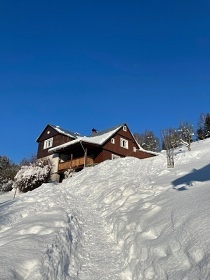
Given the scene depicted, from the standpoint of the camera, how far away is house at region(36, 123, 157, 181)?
30672 millimetres

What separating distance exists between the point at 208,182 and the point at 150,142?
57.4m

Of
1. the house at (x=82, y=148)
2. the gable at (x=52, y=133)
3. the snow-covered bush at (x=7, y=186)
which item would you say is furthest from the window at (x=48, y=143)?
the snow-covered bush at (x=7, y=186)

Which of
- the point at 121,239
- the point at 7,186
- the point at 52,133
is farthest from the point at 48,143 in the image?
the point at 121,239

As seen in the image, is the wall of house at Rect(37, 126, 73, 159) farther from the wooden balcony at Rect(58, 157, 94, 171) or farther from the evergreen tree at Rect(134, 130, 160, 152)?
the evergreen tree at Rect(134, 130, 160, 152)

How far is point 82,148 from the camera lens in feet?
104

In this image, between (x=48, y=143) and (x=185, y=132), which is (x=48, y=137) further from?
(x=185, y=132)

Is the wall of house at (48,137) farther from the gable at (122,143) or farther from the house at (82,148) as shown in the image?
the gable at (122,143)

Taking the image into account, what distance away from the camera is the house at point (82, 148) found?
101ft

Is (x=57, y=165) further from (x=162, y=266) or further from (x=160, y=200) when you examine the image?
(x=162, y=266)

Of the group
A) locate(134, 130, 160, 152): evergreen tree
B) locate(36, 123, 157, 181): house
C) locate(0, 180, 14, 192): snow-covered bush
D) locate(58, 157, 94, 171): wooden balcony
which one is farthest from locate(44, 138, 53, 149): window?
locate(134, 130, 160, 152): evergreen tree

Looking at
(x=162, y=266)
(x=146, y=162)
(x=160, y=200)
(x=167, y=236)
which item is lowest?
(x=162, y=266)

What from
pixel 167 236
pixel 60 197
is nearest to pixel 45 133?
pixel 60 197

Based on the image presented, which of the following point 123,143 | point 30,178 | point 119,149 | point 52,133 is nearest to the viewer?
point 30,178

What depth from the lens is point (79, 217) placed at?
10.5 metres
